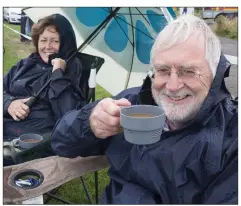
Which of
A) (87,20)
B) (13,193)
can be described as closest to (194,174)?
(13,193)

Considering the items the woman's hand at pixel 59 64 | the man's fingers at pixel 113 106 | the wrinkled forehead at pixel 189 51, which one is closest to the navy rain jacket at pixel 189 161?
the wrinkled forehead at pixel 189 51

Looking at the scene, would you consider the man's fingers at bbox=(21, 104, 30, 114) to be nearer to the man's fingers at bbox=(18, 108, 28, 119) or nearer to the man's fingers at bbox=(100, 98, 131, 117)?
the man's fingers at bbox=(18, 108, 28, 119)

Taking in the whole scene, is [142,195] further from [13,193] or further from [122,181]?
[13,193]

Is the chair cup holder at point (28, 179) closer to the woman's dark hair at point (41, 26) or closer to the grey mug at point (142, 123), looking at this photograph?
the grey mug at point (142, 123)

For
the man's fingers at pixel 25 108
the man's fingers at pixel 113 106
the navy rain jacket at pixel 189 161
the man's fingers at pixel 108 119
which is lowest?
the man's fingers at pixel 25 108

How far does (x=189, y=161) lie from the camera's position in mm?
1626

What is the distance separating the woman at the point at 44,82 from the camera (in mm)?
2971

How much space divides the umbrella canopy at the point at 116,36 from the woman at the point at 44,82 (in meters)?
0.23

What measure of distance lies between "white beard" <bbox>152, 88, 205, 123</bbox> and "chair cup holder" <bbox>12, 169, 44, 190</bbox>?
761 mm

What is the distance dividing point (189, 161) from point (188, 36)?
22.8 inches

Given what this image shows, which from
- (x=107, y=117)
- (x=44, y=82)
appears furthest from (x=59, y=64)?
(x=107, y=117)

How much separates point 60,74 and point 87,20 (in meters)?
0.78

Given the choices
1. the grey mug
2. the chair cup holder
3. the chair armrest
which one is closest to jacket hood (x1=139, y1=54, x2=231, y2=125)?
the grey mug

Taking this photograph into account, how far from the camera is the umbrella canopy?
330cm
